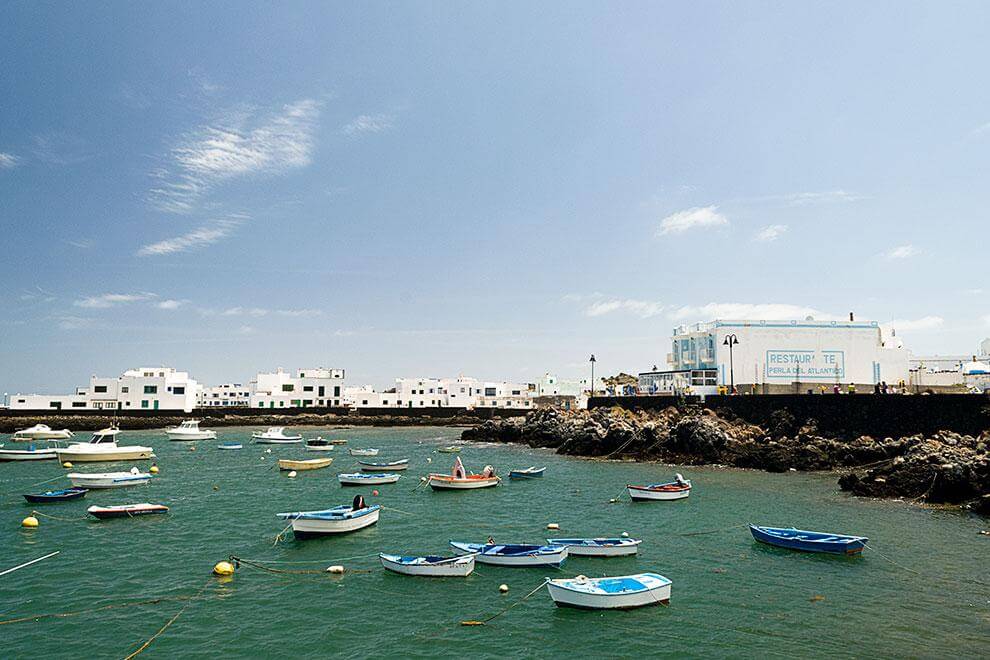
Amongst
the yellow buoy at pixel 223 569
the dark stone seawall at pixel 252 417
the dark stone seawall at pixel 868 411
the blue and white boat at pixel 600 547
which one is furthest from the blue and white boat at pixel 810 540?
the dark stone seawall at pixel 252 417

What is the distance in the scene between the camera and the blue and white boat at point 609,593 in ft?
66.4

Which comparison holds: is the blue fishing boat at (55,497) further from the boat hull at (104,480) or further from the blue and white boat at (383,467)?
the blue and white boat at (383,467)

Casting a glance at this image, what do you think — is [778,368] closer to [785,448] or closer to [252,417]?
[785,448]

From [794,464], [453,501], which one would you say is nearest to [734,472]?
[794,464]

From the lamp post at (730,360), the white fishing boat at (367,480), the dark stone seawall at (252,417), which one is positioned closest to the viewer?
the white fishing boat at (367,480)

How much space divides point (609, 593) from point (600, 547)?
6510 mm

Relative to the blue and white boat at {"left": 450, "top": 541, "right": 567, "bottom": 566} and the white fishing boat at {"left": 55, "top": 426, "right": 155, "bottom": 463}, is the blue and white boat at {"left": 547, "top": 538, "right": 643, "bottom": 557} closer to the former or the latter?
the blue and white boat at {"left": 450, "top": 541, "right": 567, "bottom": 566}

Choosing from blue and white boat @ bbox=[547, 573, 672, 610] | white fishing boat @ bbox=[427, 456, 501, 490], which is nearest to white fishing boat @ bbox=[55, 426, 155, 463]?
white fishing boat @ bbox=[427, 456, 501, 490]

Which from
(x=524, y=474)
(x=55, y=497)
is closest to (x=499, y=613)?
(x=524, y=474)

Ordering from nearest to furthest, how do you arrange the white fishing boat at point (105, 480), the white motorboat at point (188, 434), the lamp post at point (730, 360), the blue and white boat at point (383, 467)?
1. the white fishing boat at point (105, 480)
2. the blue and white boat at point (383, 467)
3. the lamp post at point (730, 360)
4. the white motorboat at point (188, 434)

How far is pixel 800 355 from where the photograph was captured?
83125 mm

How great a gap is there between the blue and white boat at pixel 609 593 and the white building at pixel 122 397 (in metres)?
125

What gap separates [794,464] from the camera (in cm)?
5147

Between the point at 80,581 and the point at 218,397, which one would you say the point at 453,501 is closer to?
the point at 80,581
